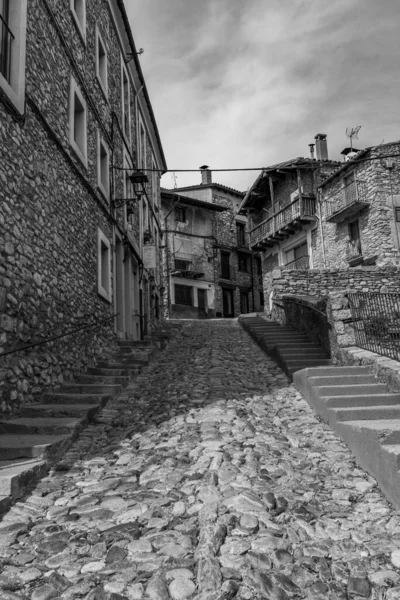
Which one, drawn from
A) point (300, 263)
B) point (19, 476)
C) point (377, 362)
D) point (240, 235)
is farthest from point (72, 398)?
point (240, 235)

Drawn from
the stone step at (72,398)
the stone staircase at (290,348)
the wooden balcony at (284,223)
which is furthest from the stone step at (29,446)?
the wooden balcony at (284,223)

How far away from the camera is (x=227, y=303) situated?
106 feet

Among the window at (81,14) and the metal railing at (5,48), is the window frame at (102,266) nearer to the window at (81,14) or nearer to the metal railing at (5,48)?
the window at (81,14)

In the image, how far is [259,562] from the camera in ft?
9.23

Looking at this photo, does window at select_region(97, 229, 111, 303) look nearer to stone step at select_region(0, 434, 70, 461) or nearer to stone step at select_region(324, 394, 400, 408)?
stone step at select_region(0, 434, 70, 461)

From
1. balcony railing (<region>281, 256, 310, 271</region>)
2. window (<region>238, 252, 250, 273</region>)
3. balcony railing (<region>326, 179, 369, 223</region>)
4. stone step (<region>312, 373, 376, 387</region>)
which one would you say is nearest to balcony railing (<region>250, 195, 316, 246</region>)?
balcony railing (<region>326, 179, 369, 223</region>)

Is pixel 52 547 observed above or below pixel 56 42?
below

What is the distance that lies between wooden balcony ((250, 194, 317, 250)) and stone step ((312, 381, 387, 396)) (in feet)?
55.8

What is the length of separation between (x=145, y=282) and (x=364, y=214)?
9.88 meters

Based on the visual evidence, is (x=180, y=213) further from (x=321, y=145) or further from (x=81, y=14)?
(x=81, y=14)

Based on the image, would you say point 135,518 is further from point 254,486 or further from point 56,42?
point 56,42

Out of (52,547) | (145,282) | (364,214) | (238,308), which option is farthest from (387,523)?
(238,308)

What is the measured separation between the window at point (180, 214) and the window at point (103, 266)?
20.0m

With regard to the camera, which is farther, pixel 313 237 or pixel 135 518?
pixel 313 237
